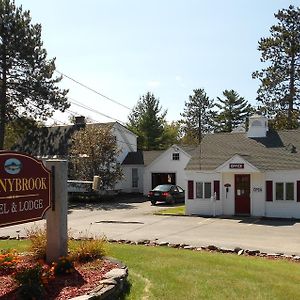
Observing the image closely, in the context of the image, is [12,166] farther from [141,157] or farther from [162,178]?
[141,157]

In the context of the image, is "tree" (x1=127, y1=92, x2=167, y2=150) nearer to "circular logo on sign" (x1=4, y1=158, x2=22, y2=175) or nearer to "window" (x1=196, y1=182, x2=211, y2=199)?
"window" (x1=196, y1=182, x2=211, y2=199)

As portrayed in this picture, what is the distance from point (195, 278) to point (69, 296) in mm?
3120

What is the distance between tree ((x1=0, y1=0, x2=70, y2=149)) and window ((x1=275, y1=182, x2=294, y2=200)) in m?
20.5

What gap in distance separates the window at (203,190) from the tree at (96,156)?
11.8 m

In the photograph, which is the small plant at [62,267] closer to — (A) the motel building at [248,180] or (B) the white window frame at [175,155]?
(A) the motel building at [248,180]

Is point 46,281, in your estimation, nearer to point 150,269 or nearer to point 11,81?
point 150,269

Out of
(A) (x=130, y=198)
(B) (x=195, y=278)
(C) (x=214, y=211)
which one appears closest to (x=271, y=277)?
(B) (x=195, y=278)

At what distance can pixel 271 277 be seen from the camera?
10.3m

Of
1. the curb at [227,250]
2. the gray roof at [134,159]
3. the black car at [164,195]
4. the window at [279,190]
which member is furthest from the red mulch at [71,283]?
the gray roof at [134,159]

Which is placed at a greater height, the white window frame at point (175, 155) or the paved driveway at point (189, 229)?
the white window frame at point (175, 155)

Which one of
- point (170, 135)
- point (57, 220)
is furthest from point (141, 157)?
point (57, 220)

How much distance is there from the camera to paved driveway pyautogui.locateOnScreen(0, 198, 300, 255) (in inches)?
688

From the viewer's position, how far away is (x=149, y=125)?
69875mm

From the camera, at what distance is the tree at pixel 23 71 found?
3744 cm
